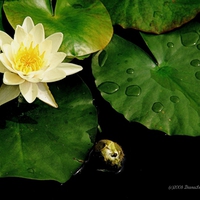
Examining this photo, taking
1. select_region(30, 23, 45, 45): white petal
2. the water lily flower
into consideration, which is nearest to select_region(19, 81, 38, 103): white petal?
the water lily flower

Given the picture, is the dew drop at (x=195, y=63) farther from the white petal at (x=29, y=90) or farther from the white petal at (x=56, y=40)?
the white petal at (x=29, y=90)

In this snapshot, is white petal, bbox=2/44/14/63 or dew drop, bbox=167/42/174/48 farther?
dew drop, bbox=167/42/174/48

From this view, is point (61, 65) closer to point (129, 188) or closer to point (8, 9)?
point (8, 9)

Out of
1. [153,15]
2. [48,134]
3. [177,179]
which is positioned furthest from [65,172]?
[153,15]

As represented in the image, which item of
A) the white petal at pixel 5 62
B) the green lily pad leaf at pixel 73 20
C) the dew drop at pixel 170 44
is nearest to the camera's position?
the white petal at pixel 5 62

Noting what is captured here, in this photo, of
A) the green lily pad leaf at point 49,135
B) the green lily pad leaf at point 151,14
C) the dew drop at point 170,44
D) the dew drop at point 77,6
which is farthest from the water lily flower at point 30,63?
the dew drop at point 170,44

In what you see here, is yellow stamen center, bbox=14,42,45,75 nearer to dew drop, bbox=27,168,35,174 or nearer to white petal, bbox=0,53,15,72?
white petal, bbox=0,53,15,72

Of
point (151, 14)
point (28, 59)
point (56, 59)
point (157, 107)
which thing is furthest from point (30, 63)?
point (151, 14)

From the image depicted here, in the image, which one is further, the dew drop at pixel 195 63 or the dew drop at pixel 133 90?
the dew drop at pixel 195 63
